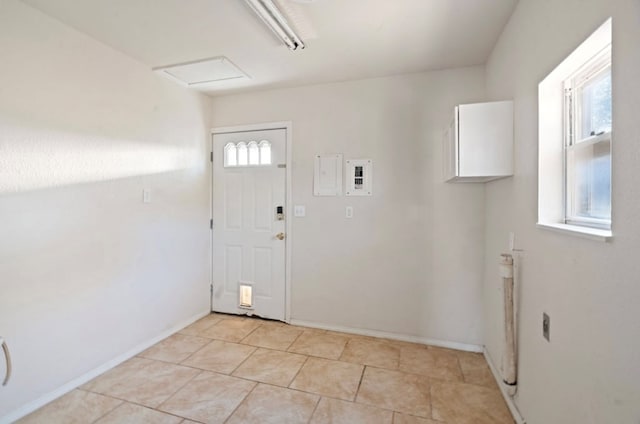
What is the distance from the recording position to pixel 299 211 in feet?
10.4

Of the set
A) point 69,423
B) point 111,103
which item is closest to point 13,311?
point 69,423

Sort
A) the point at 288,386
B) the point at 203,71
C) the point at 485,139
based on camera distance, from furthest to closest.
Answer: the point at 203,71 → the point at 288,386 → the point at 485,139

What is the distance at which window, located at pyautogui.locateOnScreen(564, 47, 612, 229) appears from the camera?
1.21 metres

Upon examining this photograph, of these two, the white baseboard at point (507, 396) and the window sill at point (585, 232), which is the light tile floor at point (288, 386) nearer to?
the white baseboard at point (507, 396)

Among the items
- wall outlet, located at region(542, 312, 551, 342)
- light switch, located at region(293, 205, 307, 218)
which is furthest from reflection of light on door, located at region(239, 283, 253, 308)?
wall outlet, located at region(542, 312, 551, 342)

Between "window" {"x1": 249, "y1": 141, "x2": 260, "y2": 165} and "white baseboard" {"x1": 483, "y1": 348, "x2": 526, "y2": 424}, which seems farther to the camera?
"window" {"x1": 249, "y1": 141, "x2": 260, "y2": 165}

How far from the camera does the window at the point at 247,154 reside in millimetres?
3293

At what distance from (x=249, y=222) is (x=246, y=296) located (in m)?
0.84

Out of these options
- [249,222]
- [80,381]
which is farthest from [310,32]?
[80,381]

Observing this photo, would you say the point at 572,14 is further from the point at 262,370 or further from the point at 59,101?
the point at 59,101

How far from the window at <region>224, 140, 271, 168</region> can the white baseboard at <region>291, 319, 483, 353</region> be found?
5.83ft

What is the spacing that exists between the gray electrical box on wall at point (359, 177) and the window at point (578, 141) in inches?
60.2

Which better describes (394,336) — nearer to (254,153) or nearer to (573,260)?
(573,260)

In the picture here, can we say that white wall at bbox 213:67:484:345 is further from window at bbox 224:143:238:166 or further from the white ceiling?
window at bbox 224:143:238:166
